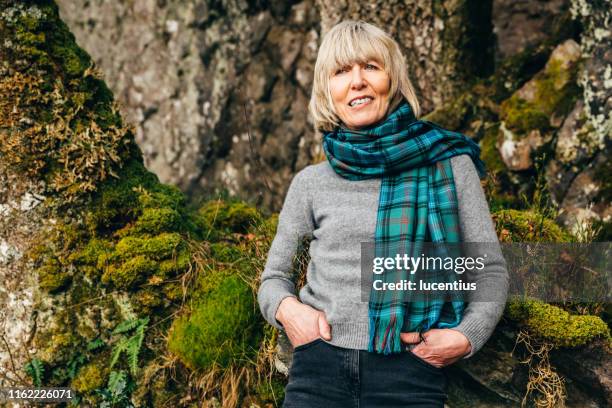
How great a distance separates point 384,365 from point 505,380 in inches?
31.9

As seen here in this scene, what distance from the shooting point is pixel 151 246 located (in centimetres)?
351

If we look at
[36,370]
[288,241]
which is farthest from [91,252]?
[288,241]

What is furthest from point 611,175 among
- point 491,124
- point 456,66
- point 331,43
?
point 331,43

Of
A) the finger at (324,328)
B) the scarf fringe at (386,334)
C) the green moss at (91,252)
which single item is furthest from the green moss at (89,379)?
the scarf fringe at (386,334)

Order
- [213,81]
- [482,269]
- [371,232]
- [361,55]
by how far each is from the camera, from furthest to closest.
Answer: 1. [213,81]
2. [361,55]
3. [371,232]
4. [482,269]

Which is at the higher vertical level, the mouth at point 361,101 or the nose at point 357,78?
the nose at point 357,78

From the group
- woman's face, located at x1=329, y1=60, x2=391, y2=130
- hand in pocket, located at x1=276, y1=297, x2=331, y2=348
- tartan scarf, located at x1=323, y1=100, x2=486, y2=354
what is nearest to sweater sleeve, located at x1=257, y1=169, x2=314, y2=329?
hand in pocket, located at x1=276, y1=297, x2=331, y2=348

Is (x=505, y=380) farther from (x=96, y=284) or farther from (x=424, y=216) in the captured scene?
(x=96, y=284)

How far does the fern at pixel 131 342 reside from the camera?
3.29m

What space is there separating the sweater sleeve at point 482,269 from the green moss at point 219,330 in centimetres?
137

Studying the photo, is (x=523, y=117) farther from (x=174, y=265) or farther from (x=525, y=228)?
(x=174, y=265)

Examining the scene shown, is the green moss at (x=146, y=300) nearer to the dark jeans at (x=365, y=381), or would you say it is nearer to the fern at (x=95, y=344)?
the fern at (x=95, y=344)

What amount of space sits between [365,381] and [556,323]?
3.77 ft

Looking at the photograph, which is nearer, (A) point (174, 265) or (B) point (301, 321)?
(B) point (301, 321)
